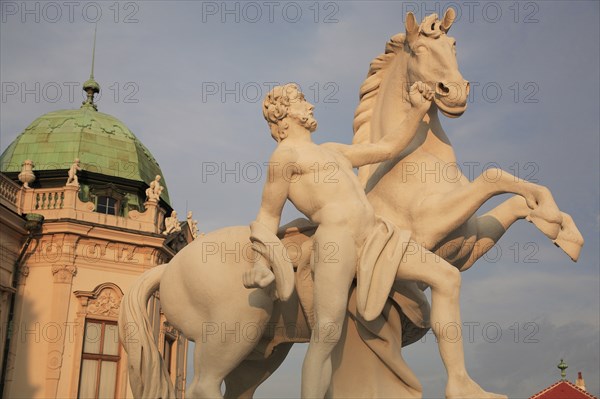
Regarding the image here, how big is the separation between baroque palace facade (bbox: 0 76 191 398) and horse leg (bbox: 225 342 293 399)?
52.3 ft

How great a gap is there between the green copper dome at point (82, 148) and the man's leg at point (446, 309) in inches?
792

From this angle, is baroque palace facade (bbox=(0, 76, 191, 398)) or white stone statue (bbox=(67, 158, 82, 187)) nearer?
baroque palace facade (bbox=(0, 76, 191, 398))

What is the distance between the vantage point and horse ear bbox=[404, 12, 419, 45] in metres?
5.33

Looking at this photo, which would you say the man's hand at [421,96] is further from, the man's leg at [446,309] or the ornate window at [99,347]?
the ornate window at [99,347]

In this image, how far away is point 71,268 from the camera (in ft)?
68.2

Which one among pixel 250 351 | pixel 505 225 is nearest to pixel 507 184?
pixel 505 225

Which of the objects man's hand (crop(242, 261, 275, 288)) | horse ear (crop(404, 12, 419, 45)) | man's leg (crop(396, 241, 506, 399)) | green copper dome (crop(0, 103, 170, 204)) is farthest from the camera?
green copper dome (crop(0, 103, 170, 204))

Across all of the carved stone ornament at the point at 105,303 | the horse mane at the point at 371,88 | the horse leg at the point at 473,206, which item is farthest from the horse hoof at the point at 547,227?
the carved stone ornament at the point at 105,303

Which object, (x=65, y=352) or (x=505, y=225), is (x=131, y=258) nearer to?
(x=65, y=352)

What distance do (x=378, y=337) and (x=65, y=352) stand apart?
56.6 feet

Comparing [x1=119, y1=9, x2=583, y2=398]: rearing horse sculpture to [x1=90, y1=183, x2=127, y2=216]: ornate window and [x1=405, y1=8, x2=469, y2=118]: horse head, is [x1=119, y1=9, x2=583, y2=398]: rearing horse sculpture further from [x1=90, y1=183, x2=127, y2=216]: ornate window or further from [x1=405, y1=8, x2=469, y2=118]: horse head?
[x1=90, y1=183, x2=127, y2=216]: ornate window

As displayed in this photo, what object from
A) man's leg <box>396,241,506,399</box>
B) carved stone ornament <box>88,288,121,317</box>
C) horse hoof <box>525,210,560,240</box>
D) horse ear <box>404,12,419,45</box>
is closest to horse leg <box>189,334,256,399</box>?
man's leg <box>396,241,506,399</box>

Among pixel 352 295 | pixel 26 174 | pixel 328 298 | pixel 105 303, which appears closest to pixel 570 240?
pixel 352 295

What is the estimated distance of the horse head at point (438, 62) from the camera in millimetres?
5086
